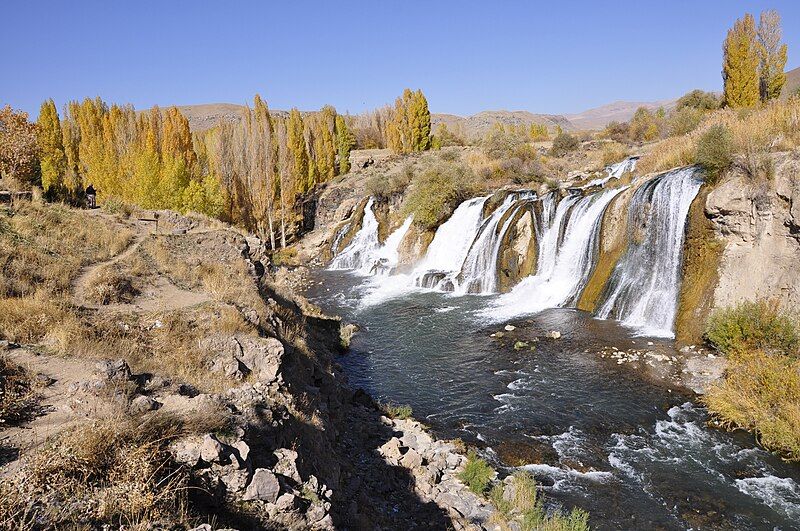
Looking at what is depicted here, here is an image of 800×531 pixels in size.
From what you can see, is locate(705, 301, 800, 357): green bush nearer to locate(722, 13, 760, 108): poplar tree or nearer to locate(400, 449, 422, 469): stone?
locate(400, 449, 422, 469): stone


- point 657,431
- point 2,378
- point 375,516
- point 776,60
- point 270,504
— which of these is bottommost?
point 657,431

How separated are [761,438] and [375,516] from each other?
724 centimetres

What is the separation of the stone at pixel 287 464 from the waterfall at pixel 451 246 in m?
16.4

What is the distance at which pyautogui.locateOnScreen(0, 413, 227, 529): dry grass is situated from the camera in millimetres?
3170

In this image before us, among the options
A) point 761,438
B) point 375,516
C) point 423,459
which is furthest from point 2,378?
point 761,438

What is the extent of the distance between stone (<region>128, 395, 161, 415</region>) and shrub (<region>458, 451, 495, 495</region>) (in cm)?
476

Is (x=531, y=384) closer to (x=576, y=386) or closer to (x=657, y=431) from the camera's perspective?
(x=576, y=386)

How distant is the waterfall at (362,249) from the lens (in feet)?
94.8

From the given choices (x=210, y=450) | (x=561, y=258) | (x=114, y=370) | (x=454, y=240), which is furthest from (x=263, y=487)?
(x=454, y=240)

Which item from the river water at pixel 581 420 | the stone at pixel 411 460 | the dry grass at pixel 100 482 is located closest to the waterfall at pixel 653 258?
the river water at pixel 581 420

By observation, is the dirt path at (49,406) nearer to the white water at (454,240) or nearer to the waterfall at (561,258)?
the waterfall at (561,258)

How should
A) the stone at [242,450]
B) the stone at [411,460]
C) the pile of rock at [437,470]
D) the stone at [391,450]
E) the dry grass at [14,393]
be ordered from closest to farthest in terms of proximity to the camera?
1. the dry grass at [14,393]
2. the stone at [242,450]
3. the pile of rock at [437,470]
4. the stone at [411,460]
5. the stone at [391,450]

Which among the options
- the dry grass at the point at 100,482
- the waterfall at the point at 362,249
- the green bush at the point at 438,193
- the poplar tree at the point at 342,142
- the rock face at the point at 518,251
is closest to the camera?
the dry grass at the point at 100,482

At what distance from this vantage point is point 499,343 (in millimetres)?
14273
